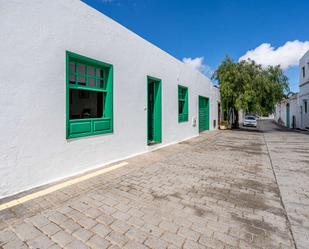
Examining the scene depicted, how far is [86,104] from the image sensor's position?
6184 mm

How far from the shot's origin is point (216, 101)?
58.7 ft

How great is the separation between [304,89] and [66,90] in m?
22.1

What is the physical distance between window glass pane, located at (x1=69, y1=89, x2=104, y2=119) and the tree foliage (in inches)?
508

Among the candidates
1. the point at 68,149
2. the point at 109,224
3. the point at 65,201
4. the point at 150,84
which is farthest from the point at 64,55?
the point at 150,84

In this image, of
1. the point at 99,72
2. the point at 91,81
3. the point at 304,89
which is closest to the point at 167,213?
the point at 91,81

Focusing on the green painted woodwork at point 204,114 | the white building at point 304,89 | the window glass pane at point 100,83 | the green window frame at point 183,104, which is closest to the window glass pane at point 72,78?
the window glass pane at point 100,83

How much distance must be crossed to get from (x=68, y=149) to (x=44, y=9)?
291cm

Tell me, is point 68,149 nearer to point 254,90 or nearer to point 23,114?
point 23,114

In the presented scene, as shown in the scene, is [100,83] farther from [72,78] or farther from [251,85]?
[251,85]

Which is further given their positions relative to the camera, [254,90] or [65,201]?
[254,90]

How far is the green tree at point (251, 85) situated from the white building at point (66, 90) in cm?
1047

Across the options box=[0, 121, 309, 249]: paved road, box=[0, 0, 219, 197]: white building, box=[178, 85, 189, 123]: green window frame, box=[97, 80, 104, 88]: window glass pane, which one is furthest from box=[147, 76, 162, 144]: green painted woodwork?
box=[0, 121, 309, 249]: paved road

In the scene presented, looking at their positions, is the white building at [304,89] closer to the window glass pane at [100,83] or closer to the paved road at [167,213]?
the paved road at [167,213]

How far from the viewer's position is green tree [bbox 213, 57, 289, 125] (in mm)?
15750
